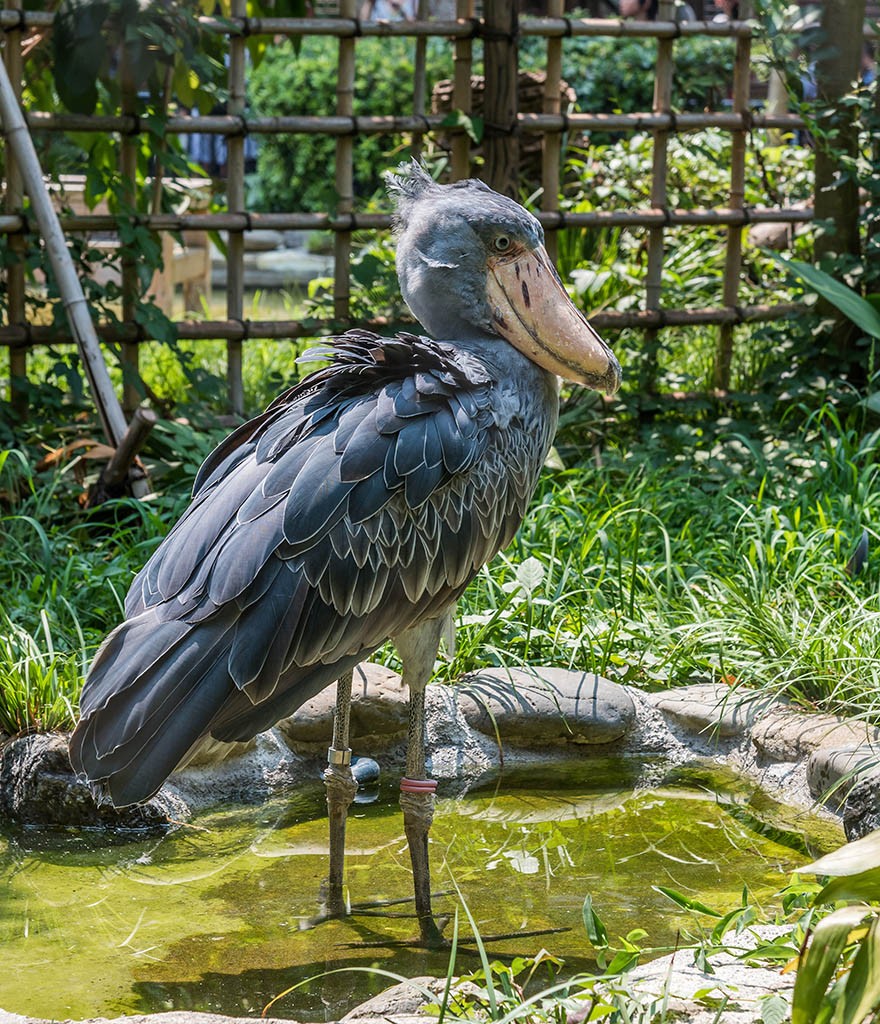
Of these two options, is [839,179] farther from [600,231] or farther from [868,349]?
[600,231]

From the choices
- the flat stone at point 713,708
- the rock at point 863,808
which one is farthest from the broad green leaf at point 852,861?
the flat stone at point 713,708

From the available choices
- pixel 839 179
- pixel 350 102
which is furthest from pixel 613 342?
pixel 350 102

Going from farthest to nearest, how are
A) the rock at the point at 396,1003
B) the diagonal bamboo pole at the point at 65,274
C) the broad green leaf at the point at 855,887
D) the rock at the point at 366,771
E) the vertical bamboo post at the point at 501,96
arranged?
the vertical bamboo post at the point at 501,96, the diagonal bamboo pole at the point at 65,274, the rock at the point at 366,771, the rock at the point at 396,1003, the broad green leaf at the point at 855,887

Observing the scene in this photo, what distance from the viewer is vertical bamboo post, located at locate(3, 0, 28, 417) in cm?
450

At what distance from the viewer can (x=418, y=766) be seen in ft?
8.82

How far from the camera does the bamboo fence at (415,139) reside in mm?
4668

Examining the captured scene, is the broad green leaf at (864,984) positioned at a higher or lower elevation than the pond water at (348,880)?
higher

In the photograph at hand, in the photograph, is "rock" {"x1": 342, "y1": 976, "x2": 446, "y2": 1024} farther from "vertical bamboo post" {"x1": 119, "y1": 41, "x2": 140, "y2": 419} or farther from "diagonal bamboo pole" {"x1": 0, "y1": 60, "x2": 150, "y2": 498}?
"vertical bamboo post" {"x1": 119, "y1": 41, "x2": 140, "y2": 419}

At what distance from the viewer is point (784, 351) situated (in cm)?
551

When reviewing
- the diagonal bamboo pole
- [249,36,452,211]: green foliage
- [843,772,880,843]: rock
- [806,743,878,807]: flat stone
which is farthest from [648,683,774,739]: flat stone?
[249,36,452,211]: green foliage

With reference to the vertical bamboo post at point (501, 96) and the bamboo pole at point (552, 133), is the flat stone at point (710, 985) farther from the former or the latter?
the bamboo pole at point (552, 133)

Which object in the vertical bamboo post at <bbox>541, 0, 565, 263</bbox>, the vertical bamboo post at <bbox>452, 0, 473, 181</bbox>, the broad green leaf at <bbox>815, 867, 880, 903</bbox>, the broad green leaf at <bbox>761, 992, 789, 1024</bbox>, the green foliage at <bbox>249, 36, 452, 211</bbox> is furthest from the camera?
the green foliage at <bbox>249, 36, 452, 211</bbox>

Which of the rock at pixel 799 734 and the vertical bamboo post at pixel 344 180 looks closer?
the rock at pixel 799 734

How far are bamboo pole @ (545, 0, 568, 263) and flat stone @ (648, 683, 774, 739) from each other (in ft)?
8.16
